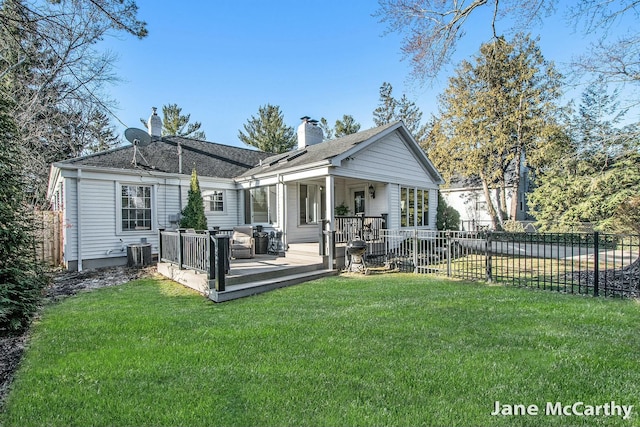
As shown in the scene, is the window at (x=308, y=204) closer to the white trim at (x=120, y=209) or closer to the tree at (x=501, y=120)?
the white trim at (x=120, y=209)

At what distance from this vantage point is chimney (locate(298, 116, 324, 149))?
15.6 meters

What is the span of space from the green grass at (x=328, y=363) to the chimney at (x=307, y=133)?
1097 centimetres

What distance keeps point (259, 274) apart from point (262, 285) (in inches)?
16.2

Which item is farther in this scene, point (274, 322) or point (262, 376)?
point (274, 322)

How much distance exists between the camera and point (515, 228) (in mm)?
20406

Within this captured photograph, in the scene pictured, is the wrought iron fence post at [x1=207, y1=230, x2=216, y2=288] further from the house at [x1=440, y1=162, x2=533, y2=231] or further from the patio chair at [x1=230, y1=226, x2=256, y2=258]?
the house at [x1=440, y1=162, x2=533, y2=231]

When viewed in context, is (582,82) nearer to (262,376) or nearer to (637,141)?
(637,141)

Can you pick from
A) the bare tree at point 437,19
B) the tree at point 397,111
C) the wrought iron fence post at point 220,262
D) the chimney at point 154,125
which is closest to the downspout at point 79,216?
→ the chimney at point 154,125

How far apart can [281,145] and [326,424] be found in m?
32.7

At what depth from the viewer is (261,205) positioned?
1265cm

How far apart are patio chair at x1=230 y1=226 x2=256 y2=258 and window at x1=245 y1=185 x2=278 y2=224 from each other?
4.78 feet

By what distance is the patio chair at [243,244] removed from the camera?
10062 mm

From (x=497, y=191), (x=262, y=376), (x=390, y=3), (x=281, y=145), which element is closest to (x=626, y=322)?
(x=262, y=376)

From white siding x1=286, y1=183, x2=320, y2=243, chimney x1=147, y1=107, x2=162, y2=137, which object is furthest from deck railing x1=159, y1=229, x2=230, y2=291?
chimney x1=147, y1=107, x2=162, y2=137
